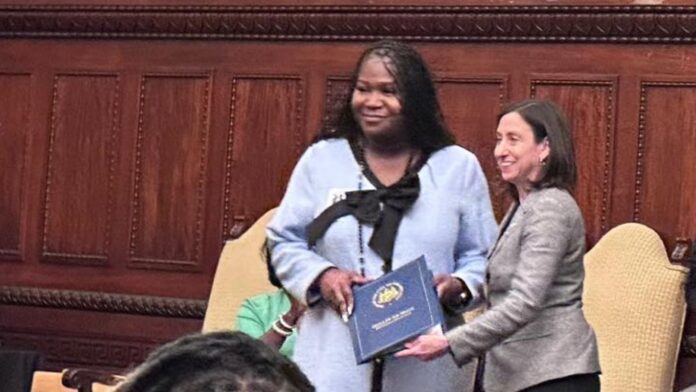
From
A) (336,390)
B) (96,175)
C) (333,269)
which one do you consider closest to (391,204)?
(333,269)

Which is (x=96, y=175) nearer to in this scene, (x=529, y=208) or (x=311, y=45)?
(x=311, y=45)

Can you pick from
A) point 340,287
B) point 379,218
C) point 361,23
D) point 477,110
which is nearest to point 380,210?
point 379,218

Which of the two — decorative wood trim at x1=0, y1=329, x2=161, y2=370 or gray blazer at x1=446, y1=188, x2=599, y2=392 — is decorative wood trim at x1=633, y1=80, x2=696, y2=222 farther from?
decorative wood trim at x1=0, y1=329, x2=161, y2=370

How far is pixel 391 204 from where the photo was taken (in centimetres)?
303

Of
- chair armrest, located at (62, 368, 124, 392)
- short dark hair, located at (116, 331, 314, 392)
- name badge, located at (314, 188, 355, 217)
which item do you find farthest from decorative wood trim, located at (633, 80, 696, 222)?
short dark hair, located at (116, 331, 314, 392)

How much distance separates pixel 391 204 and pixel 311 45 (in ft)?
8.14

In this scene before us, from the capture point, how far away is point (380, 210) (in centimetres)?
302

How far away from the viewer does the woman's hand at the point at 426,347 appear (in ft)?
9.67

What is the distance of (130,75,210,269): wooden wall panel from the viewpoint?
5570 millimetres

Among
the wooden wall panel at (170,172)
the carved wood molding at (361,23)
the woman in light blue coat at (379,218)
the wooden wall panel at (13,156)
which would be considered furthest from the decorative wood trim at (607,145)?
the wooden wall panel at (13,156)

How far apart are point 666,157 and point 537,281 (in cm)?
194

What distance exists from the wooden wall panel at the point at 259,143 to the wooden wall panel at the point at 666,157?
125 cm

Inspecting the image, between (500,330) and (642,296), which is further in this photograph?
(642,296)

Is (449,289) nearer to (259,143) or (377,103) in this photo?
(377,103)
